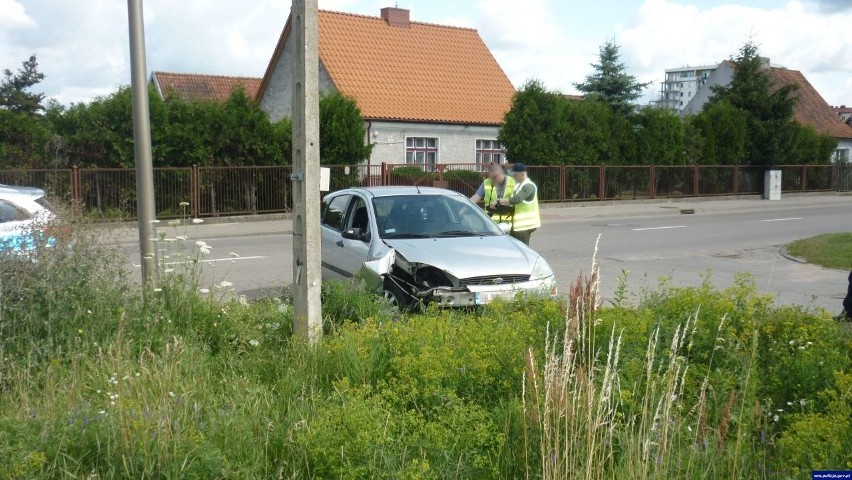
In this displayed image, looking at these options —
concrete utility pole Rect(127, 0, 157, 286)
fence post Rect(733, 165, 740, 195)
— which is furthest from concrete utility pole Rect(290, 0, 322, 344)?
fence post Rect(733, 165, 740, 195)

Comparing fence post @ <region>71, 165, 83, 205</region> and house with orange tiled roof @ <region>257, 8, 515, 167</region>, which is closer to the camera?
fence post @ <region>71, 165, 83, 205</region>

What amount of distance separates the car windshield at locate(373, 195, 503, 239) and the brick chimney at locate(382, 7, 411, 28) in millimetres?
30707

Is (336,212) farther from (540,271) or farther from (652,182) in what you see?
(652,182)

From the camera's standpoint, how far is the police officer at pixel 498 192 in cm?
1107

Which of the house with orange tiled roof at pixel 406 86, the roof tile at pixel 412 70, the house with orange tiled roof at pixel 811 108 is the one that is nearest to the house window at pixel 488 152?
the house with orange tiled roof at pixel 406 86

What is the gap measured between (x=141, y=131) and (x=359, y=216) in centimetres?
279

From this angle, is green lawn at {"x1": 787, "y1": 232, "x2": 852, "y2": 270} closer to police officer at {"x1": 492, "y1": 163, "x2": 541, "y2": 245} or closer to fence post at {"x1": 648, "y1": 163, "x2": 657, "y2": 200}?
police officer at {"x1": 492, "y1": 163, "x2": 541, "y2": 245}

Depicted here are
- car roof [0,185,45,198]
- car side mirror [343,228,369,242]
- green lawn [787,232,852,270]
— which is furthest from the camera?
green lawn [787,232,852,270]

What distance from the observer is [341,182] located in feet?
87.8

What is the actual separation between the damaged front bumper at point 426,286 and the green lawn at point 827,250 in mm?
8215

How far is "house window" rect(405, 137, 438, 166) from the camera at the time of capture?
119 feet

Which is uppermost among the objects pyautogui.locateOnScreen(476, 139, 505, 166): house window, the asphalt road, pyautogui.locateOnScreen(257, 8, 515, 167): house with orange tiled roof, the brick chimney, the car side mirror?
the brick chimney

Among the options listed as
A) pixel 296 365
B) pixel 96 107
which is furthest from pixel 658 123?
pixel 296 365

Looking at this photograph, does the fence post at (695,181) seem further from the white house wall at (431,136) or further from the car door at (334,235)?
the car door at (334,235)
